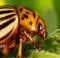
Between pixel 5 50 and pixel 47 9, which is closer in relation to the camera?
pixel 5 50

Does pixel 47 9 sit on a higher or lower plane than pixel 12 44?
higher

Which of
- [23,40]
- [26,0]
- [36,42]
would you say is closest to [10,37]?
[23,40]

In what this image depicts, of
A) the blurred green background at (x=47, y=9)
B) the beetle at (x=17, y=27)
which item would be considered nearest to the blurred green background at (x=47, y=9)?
the blurred green background at (x=47, y=9)

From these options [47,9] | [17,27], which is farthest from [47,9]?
[17,27]

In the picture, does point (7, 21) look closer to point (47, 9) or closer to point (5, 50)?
point (5, 50)

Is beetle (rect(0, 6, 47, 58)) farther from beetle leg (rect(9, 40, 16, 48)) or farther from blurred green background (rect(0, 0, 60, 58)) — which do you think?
blurred green background (rect(0, 0, 60, 58))

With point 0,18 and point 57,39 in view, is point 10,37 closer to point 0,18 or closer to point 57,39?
point 0,18

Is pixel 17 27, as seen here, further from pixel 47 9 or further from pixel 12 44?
pixel 47 9

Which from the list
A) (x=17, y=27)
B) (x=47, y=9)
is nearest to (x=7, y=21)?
(x=17, y=27)

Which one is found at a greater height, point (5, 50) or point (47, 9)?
point (47, 9)
